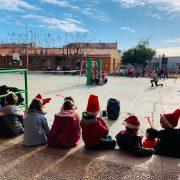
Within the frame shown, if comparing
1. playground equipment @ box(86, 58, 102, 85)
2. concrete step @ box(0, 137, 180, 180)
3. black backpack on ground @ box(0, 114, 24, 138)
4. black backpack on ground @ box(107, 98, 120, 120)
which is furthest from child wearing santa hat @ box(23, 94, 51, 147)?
playground equipment @ box(86, 58, 102, 85)

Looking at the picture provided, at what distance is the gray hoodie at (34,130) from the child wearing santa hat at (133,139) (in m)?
1.49

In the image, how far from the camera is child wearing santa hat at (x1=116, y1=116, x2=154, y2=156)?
4.77m

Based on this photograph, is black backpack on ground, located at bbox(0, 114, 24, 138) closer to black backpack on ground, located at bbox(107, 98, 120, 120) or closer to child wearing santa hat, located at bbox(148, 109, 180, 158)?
child wearing santa hat, located at bbox(148, 109, 180, 158)

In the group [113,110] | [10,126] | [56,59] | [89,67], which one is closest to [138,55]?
[56,59]

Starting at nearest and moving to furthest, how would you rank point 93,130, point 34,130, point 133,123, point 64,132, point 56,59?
point 133,123 → point 93,130 → point 64,132 → point 34,130 → point 56,59

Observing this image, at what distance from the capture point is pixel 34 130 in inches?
209

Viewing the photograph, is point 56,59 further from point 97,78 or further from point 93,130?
point 93,130

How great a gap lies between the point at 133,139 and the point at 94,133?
700mm

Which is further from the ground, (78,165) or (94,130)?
(94,130)

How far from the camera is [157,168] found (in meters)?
4.32

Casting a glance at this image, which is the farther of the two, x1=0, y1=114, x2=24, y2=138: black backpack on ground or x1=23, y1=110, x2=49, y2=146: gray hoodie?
x1=0, y1=114, x2=24, y2=138: black backpack on ground

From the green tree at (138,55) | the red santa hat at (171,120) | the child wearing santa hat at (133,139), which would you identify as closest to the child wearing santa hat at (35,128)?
the child wearing santa hat at (133,139)

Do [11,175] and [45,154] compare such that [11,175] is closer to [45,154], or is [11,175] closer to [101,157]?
[45,154]

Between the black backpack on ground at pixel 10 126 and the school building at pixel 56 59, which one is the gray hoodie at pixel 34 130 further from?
the school building at pixel 56 59
